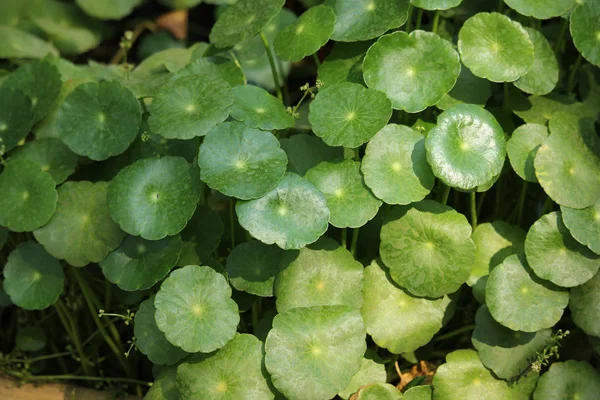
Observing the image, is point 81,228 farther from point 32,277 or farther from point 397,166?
point 397,166

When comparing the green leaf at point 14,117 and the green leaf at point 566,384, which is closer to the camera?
the green leaf at point 566,384

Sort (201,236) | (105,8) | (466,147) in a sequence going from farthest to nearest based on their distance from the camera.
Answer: (105,8)
(201,236)
(466,147)

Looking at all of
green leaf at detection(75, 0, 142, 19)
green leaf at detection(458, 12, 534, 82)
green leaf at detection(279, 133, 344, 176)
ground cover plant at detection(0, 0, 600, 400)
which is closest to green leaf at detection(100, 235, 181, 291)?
ground cover plant at detection(0, 0, 600, 400)

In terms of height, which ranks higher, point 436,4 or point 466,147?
point 436,4

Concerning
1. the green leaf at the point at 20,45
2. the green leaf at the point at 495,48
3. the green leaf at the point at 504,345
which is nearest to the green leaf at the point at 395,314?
the green leaf at the point at 504,345

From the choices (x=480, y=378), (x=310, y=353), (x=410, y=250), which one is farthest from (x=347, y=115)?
(x=480, y=378)

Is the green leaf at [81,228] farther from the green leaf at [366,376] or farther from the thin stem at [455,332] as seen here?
the thin stem at [455,332]

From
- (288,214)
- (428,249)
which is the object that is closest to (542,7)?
(428,249)
